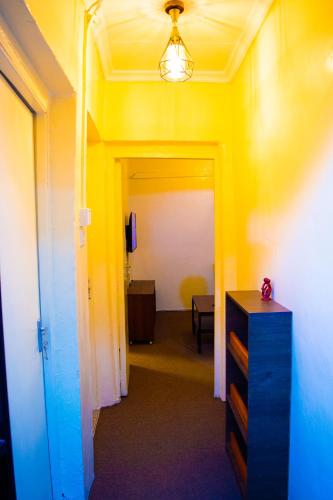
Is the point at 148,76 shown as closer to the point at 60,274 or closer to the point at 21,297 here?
the point at 60,274

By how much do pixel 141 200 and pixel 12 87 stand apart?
408 cm

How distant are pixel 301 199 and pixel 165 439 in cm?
190

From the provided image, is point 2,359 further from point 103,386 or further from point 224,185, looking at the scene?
point 224,185

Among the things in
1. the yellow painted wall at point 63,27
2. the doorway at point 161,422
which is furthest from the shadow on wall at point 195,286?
the yellow painted wall at point 63,27

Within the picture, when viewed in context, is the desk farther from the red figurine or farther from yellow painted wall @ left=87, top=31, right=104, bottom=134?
yellow painted wall @ left=87, top=31, right=104, bottom=134

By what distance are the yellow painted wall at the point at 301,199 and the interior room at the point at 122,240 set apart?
10 millimetres

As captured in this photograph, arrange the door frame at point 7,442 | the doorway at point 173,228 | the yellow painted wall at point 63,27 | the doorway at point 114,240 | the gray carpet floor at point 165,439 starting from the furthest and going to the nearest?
the doorway at point 173,228 < the doorway at point 114,240 < the gray carpet floor at point 165,439 < the yellow painted wall at point 63,27 < the door frame at point 7,442

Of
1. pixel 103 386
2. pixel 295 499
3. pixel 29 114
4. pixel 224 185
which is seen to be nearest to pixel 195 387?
pixel 103 386

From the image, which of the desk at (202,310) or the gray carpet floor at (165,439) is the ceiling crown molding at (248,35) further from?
the gray carpet floor at (165,439)

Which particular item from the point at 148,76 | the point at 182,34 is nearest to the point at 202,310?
the point at 148,76

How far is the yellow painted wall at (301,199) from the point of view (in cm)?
121

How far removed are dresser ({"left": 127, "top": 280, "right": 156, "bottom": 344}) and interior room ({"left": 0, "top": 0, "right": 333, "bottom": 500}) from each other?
3.60 feet

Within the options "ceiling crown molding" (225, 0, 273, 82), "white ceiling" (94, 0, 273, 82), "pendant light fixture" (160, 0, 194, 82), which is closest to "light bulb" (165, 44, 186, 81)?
"pendant light fixture" (160, 0, 194, 82)

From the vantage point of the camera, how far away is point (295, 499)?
59.6 inches
